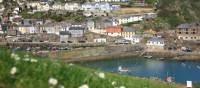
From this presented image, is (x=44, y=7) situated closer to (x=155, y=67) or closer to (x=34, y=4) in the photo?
(x=34, y=4)

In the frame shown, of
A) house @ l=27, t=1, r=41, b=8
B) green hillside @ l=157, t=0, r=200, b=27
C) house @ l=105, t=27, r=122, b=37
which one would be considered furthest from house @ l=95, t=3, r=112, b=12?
house @ l=105, t=27, r=122, b=37

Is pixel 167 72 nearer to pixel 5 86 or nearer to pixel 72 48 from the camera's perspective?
pixel 72 48

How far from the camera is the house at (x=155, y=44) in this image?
35.8 m

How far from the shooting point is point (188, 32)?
38406 mm

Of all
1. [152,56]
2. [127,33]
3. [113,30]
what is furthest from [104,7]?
[152,56]

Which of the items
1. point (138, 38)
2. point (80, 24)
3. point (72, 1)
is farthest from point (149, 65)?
point (72, 1)

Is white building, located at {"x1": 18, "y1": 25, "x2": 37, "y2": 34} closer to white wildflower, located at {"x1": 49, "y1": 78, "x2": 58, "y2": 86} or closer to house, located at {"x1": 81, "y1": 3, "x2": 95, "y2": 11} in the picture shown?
house, located at {"x1": 81, "y1": 3, "x2": 95, "y2": 11}

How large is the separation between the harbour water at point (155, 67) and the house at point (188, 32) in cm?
518

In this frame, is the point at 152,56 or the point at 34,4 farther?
the point at 34,4

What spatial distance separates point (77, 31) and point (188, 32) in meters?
7.88

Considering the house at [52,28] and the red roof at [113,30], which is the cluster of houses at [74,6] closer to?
the house at [52,28]

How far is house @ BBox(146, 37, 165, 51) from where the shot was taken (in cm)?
3581

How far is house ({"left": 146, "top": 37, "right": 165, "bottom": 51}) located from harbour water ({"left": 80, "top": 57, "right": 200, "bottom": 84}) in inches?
73.4

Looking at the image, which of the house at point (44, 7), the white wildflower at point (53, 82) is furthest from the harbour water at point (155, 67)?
the white wildflower at point (53, 82)
